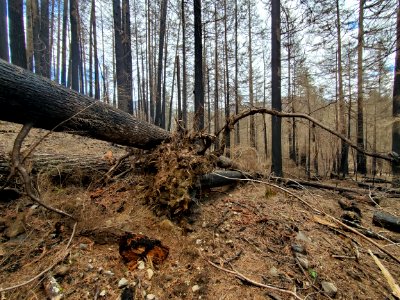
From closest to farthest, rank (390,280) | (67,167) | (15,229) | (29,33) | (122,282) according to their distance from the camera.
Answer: (390,280) < (122,282) < (15,229) < (67,167) < (29,33)

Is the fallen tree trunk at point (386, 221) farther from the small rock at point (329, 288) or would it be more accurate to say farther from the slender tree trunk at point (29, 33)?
the slender tree trunk at point (29, 33)

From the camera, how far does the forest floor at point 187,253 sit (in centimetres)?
168

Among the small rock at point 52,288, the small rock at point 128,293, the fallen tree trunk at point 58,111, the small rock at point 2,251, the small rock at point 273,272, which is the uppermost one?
the fallen tree trunk at point 58,111

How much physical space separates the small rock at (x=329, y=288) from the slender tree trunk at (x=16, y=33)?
9853 mm

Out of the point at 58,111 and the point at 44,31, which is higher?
the point at 44,31

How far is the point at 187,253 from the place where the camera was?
6.75 feet

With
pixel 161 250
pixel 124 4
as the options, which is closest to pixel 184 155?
pixel 161 250

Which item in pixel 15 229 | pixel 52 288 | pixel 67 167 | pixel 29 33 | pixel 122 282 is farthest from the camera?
pixel 29 33

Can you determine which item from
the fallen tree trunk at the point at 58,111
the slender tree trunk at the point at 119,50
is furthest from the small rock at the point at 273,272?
the slender tree trunk at the point at 119,50

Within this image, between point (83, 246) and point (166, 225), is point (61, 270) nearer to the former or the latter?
point (83, 246)

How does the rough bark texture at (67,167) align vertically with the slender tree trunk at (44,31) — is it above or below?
below

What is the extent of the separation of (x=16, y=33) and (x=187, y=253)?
30.7 feet

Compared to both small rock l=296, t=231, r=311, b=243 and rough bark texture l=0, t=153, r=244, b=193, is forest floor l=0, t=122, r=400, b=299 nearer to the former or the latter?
small rock l=296, t=231, r=311, b=243

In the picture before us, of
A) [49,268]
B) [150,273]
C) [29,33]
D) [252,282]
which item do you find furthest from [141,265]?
[29,33]
